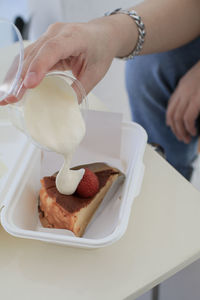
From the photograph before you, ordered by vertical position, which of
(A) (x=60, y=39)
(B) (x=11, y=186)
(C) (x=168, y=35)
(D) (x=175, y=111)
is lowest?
(D) (x=175, y=111)

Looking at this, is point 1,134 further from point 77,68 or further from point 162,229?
point 162,229

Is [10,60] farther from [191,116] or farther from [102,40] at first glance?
[191,116]

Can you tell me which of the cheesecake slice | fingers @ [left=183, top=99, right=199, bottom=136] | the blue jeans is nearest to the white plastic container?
the cheesecake slice

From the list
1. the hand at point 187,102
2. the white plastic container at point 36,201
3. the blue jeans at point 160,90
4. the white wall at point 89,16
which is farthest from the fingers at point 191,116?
the white wall at point 89,16

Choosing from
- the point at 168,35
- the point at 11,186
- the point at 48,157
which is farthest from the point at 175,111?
the point at 11,186

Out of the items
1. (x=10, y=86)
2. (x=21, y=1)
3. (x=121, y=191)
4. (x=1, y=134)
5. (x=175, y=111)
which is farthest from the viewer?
(x=21, y=1)

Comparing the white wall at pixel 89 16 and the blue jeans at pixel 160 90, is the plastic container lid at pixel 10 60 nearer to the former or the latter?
the blue jeans at pixel 160 90

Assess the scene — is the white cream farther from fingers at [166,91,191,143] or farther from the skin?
fingers at [166,91,191,143]
